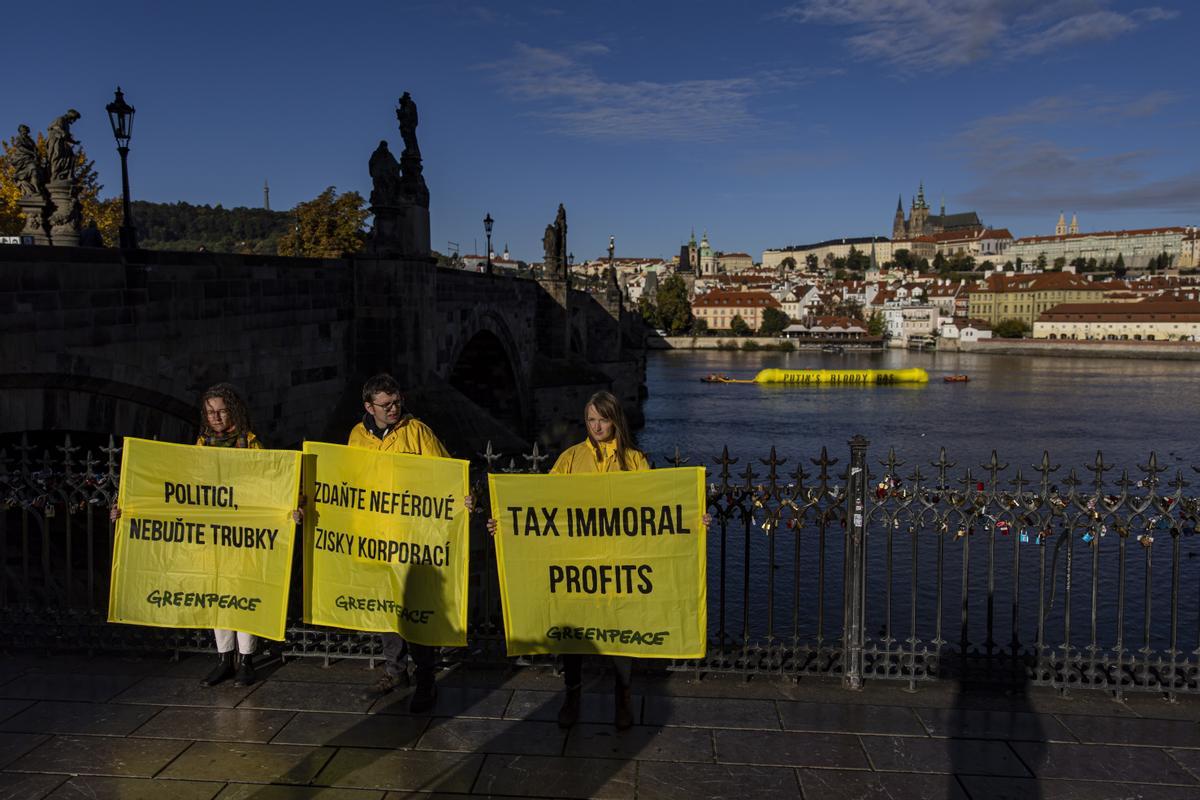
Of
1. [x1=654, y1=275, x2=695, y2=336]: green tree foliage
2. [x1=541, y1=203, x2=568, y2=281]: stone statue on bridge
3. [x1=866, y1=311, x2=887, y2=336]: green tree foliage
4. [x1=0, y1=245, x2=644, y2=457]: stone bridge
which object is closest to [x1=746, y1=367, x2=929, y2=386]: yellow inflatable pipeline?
[x1=541, y1=203, x2=568, y2=281]: stone statue on bridge

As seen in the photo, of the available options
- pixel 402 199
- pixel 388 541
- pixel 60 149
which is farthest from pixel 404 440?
pixel 402 199

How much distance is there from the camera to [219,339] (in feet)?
36.6

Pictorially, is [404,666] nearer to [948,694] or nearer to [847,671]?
[847,671]

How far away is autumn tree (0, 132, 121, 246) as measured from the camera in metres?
31.8

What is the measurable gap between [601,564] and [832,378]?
77.6 metres

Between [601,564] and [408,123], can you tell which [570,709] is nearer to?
[601,564]

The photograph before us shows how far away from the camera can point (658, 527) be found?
5.20 meters

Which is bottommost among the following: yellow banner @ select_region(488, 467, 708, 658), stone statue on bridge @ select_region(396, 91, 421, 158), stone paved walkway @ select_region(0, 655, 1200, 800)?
stone paved walkway @ select_region(0, 655, 1200, 800)

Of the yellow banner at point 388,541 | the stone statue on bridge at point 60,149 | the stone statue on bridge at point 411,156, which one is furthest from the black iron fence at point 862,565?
the stone statue on bridge at point 411,156

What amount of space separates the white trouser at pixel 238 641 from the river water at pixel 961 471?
8.72ft

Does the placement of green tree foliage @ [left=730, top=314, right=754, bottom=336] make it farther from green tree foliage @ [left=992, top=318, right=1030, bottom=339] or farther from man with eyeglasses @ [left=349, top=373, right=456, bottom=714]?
man with eyeglasses @ [left=349, top=373, right=456, bottom=714]

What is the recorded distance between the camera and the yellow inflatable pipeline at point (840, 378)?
257 feet

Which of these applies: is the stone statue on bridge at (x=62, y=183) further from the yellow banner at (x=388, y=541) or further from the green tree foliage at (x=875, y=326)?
the green tree foliage at (x=875, y=326)

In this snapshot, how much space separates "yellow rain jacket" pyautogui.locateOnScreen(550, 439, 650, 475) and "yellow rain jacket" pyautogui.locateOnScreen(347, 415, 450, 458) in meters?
0.71
